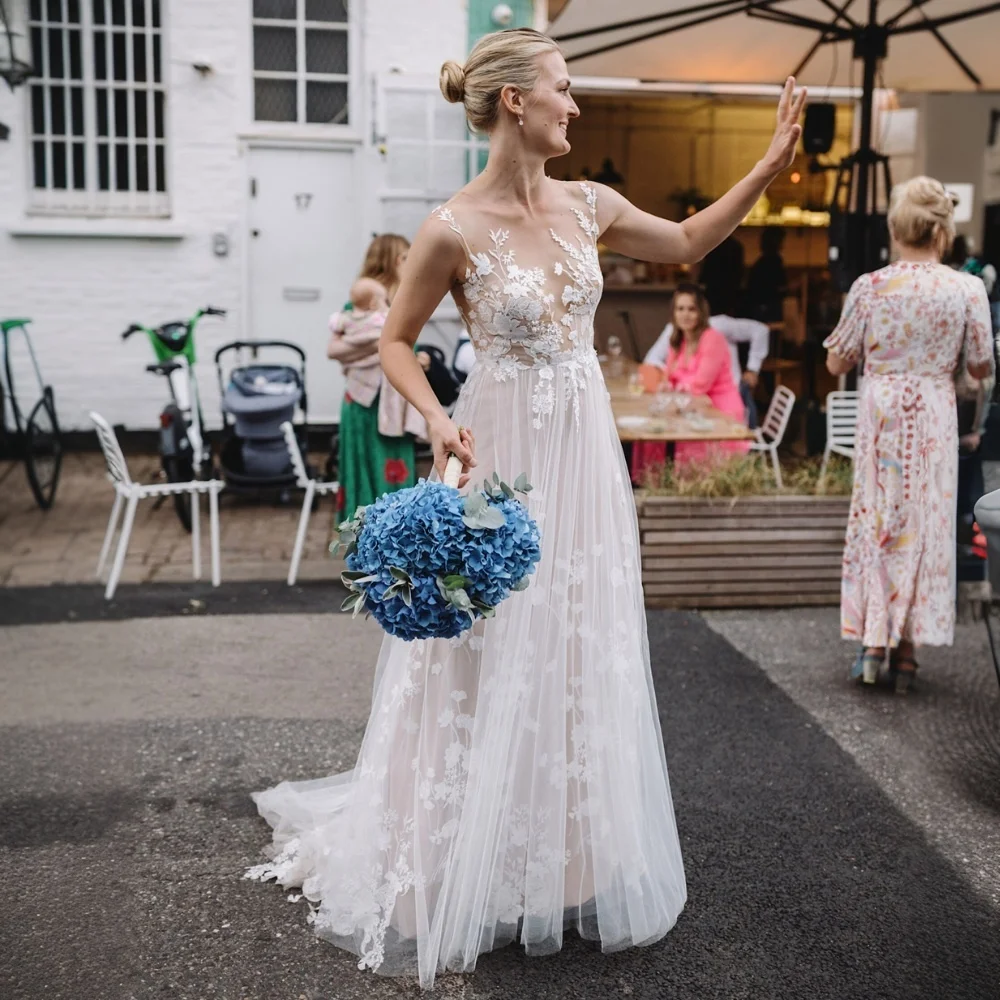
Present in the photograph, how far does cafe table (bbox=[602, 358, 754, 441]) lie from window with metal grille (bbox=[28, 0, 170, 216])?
4.93 meters

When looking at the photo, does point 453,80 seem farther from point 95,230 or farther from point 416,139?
point 95,230

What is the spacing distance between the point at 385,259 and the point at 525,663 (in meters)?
4.33

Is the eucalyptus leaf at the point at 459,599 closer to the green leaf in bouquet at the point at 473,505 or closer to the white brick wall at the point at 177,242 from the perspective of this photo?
the green leaf in bouquet at the point at 473,505

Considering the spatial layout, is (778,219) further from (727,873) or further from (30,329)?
(727,873)

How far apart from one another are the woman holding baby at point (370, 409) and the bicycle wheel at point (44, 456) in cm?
300

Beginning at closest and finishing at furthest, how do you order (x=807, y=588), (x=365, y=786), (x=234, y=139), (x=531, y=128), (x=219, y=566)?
(x=531, y=128), (x=365, y=786), (x=807, y=588), (x=219, y=566), (x=234, y=139)

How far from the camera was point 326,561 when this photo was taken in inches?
304

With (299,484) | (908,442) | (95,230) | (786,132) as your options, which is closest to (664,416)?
(299,484)

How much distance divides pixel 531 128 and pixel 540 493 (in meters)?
0.89

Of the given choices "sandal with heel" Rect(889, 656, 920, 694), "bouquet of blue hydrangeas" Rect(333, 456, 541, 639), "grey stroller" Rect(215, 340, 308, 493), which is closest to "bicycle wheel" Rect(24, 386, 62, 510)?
"grey stroller" Rect(215, 340, 308, 493)

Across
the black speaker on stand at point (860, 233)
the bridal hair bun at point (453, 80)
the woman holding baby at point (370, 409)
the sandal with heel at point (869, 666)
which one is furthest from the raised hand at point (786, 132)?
the black speaker on stand at point (860, 233)

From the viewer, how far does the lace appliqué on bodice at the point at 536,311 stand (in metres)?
3.07

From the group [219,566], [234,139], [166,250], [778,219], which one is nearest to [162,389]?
[166,250]

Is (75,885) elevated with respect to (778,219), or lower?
lower
